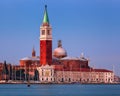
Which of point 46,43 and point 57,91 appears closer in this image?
point 57,91

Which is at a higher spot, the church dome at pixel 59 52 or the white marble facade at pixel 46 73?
the church dome at pixel 59 52

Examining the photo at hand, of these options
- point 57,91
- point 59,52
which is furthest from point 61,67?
point 57,91

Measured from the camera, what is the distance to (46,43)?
12788cm

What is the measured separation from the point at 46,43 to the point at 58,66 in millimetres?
6712

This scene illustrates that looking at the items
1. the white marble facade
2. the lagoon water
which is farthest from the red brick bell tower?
the lagoon water

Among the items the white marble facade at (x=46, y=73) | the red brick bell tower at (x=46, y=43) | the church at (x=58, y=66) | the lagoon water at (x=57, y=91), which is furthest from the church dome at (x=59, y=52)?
the lagoon water at (x=57, y=91)

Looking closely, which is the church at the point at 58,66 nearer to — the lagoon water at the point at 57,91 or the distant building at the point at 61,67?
the distant building at the point at 61,67

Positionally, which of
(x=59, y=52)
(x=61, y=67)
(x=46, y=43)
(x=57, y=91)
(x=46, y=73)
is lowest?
(x=57, y=91)

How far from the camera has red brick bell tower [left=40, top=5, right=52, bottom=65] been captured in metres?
128

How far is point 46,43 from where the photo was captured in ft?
420

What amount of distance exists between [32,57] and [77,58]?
865cm

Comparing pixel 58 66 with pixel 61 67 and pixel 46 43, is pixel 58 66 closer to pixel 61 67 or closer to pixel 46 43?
pixel 61 67

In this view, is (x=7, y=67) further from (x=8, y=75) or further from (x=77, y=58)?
(x=77, y=58)

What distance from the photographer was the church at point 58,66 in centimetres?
12862
